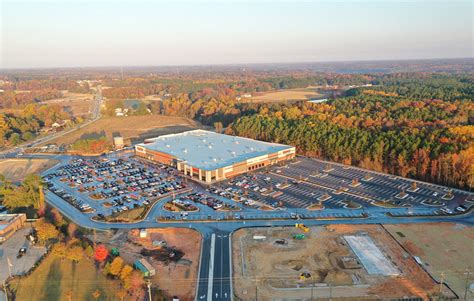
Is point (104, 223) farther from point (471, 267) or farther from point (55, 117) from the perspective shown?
point (55, 117)

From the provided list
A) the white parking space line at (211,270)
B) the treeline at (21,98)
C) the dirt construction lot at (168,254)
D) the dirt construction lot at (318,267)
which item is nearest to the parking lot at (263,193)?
the dirt construction lot at (168,254)

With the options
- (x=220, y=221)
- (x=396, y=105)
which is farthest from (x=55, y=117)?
(x=396, y=105)

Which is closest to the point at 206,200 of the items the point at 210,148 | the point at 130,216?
the point at 130,216

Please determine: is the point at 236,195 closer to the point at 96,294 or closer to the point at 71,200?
the point at 71,200

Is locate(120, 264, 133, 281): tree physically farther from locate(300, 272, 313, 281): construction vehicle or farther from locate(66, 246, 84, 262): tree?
locate(300, 272, 313, 281): construction vehicle

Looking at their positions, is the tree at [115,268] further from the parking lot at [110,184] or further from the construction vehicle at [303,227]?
the construction vehicle at [303,227]
